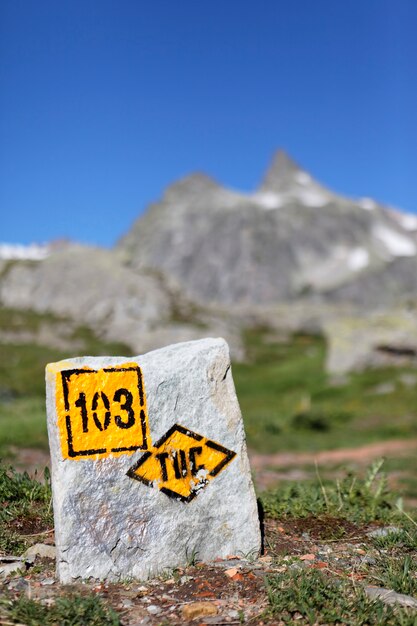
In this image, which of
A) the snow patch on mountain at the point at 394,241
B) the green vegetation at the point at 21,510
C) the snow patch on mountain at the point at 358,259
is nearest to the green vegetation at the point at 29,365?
the green vegetation at the point at 21,510

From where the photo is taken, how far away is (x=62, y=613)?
3955 mm

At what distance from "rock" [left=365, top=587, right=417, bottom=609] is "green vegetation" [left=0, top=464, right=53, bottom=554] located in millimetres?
3047

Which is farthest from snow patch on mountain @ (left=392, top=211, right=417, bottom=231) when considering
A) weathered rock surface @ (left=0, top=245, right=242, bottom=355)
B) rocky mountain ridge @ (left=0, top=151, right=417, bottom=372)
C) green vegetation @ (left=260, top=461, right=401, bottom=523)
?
green vegetation @ (left=260, top=461, right=401, bottom=523)

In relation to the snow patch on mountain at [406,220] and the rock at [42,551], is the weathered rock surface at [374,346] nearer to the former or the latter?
the rock at [42,551]

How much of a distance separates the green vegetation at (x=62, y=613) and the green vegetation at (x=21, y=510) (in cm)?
118

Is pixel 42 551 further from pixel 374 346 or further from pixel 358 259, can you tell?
pixel 358 259

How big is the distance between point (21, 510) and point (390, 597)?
11.8 feet

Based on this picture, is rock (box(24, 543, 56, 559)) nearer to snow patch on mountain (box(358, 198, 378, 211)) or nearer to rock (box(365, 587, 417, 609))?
rock (box(365, 587, 417, 609))

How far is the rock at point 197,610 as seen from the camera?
4156mm

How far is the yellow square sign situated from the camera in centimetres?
488

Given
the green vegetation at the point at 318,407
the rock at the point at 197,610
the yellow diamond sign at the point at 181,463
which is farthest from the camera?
the green vegetation at the point at 318,407

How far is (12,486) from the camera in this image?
6.12 m

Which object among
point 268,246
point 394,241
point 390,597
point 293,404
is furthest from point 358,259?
point 390,597

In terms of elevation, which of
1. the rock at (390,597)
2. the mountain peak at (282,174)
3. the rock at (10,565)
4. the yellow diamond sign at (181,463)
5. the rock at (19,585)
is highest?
the mountain peak at (282,174)
